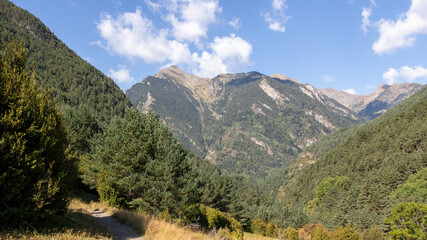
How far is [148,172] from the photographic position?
2006 centimetres

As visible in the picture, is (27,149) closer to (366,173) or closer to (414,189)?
(414,189)

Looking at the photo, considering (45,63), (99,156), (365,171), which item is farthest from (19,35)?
(365,171)

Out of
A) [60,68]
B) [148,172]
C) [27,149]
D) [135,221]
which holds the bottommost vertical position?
[135,221]

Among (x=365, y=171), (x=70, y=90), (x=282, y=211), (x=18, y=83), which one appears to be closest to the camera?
(x=18, y=83)

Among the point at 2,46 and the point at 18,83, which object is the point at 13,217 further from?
the point at 2,46

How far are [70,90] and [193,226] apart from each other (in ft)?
471

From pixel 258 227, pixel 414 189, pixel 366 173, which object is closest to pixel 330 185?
pixel 366 173

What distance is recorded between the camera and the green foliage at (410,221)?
50.2 metres

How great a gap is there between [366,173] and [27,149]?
14079 centimetres

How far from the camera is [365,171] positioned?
384ft

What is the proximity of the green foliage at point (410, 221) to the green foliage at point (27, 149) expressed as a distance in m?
70.5

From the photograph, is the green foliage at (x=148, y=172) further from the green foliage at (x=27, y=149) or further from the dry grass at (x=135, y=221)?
the green foliage at (x=27, y=149)

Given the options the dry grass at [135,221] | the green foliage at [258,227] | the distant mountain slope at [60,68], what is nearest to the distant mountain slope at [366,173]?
the green foliage at [258,227]

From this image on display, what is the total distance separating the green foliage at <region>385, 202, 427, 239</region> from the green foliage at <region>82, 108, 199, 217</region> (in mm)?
59049
